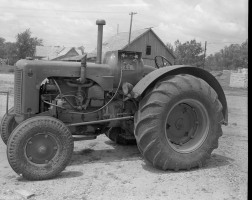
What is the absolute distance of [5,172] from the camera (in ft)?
16.9

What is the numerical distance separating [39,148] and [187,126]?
2.47 metres

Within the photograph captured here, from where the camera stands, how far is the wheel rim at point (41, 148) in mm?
4895

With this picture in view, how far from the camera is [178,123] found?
5785mm

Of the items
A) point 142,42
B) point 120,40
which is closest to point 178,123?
point 120,40

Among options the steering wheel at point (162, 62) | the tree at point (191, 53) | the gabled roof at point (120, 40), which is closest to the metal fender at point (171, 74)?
the steering wheel at point (162, 62)

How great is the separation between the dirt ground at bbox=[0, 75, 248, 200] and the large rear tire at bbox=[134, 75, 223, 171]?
266 millimetres

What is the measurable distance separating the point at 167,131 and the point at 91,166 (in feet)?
4.49

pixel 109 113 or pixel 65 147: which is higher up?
pixel 109 113

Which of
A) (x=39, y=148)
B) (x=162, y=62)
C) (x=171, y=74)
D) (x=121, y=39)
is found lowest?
(x=39, y=148)

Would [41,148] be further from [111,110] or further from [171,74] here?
[171,74]

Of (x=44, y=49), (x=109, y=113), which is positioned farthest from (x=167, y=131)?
(x=44, y=49)

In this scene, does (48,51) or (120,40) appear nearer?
(120,40)

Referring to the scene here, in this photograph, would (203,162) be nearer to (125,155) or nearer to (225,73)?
(125,155)

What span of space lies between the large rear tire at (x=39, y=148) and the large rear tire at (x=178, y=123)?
114 centimetres
